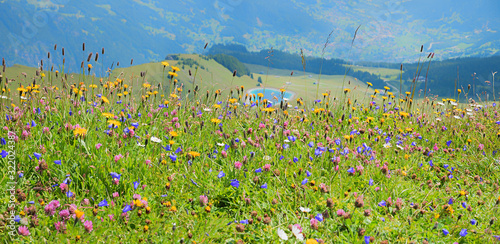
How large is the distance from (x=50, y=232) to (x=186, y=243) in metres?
1.03

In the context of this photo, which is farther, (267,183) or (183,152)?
(183,152)

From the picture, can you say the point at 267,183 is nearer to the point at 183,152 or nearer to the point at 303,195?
the point at 303,195

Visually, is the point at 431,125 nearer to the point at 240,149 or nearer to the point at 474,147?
the point at 474,147

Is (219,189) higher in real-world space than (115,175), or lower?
lower

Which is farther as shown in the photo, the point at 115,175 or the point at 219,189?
the point at 219,189

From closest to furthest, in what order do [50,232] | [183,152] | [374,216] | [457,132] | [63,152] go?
[50,232] < [374,216] < [63,152] < [183,152] < [457,132]

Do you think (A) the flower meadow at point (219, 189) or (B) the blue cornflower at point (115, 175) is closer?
(A) the flower meadow at point (219, 189)

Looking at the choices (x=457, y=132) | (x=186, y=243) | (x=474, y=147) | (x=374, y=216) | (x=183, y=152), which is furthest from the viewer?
(x=457, y=132)

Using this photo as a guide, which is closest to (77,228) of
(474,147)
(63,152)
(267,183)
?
(63,152)

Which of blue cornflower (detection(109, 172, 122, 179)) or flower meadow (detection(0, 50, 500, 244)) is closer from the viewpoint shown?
flower meadow (detection(0, 50, 500, 244))

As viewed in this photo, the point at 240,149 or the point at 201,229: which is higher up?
the point at 240,149

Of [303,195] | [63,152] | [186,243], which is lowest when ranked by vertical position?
[186,243]

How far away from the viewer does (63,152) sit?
3238mm

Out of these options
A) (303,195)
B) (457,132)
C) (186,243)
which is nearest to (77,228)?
(186,243)
